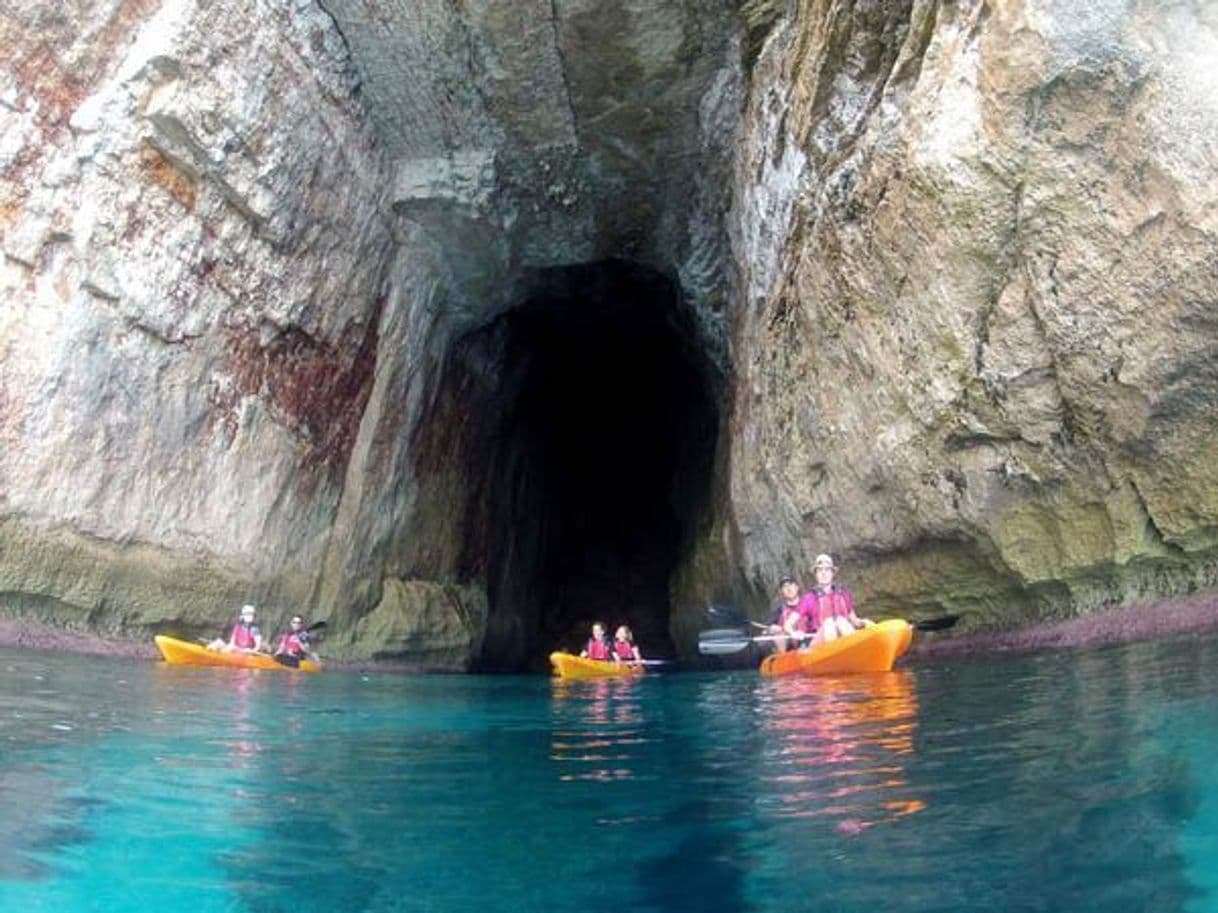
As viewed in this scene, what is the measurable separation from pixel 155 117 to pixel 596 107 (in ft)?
20.2

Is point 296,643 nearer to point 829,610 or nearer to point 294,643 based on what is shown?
point 294,643

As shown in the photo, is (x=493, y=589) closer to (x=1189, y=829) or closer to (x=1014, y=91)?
(x=1014, y=91)

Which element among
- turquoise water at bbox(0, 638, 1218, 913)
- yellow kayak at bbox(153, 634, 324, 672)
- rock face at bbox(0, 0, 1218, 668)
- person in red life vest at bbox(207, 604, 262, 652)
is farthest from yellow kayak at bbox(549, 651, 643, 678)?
turquoise water at bbox(0, 638, 1218, 913)

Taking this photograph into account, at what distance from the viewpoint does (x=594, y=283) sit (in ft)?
69.3

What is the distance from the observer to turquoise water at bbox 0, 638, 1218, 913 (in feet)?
11.4

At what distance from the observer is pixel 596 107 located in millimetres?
16547

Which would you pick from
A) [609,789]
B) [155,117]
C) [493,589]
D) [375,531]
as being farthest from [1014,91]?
[493,589]

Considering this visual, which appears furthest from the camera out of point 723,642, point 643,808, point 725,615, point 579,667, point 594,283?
point 594,283

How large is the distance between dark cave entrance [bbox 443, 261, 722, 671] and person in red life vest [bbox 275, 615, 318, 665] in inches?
223

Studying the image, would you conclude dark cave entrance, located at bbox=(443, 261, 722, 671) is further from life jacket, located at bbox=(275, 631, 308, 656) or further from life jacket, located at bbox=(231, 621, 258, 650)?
life jacket, located at bbox=(231, 621, 258, 650)

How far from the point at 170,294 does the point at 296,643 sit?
5146 millimetres

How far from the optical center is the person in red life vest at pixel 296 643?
1548cm

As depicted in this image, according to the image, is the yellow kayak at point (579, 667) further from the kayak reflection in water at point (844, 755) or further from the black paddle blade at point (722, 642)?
the kayak reflection in water at point (844, 755)

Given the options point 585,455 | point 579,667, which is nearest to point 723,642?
point 579,667
